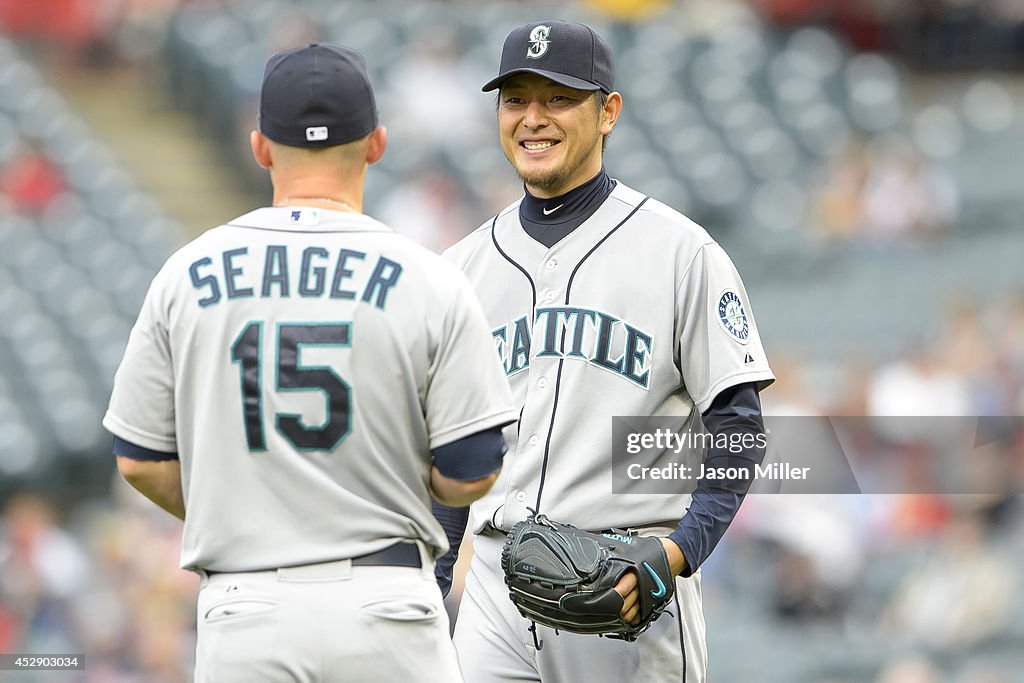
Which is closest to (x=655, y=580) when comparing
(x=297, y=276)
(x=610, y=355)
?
(x=610, y=355)

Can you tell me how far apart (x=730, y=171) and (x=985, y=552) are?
3.61m

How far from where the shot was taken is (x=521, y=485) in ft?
9.59

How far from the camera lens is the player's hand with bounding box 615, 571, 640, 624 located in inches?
104

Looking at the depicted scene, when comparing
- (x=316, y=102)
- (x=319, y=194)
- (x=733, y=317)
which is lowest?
(x=733, y=317)

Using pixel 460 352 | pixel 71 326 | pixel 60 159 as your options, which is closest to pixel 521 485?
pixel 460 352

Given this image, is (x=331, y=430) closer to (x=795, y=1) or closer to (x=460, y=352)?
(x=460, y=352)

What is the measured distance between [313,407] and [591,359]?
740 millimetres

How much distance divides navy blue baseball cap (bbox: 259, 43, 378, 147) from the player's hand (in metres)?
0.87

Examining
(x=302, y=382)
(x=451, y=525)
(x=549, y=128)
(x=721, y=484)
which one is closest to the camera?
(x=302, y=382)

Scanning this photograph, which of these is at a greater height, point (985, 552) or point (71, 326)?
point (71, 326)

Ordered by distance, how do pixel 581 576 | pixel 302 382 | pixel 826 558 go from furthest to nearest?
pixel 826 558
pixel 581 576
pixel 302 382

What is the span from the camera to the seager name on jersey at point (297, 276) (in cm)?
230

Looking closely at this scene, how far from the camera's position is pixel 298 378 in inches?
89.8

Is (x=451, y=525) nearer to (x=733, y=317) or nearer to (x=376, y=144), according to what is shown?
(x=733, y=317)
